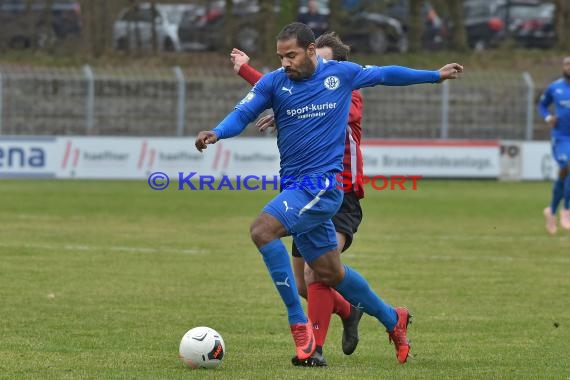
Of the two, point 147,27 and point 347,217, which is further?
point 147,27

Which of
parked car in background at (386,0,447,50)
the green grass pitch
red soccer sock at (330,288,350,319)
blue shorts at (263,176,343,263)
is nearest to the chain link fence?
the green grass pitch

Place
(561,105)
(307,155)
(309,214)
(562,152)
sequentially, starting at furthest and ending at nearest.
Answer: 1. (562,152)
2. (561,105)
3. (307,155)
4. (309,214)

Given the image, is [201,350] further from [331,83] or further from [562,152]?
[562,152]

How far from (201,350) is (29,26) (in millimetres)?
32495

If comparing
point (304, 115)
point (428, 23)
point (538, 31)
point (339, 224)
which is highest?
point (304, 115)

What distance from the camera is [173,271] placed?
40.8 ft

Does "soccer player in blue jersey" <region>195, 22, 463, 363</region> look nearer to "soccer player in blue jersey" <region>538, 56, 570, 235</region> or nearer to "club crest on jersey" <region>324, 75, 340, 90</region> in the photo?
"club crest on jersey" <region>324, 75, 340, 90</region>

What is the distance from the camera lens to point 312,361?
724cm

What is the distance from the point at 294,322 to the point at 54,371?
143 centimetres

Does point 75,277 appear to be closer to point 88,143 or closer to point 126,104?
point 88,143

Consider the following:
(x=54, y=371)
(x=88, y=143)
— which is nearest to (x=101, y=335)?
(x=54, y=371)

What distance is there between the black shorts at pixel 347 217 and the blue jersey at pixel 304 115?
2.14 ft

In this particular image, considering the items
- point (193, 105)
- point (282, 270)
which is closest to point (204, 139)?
point (282, 270)

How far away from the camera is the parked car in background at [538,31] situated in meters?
39.4
